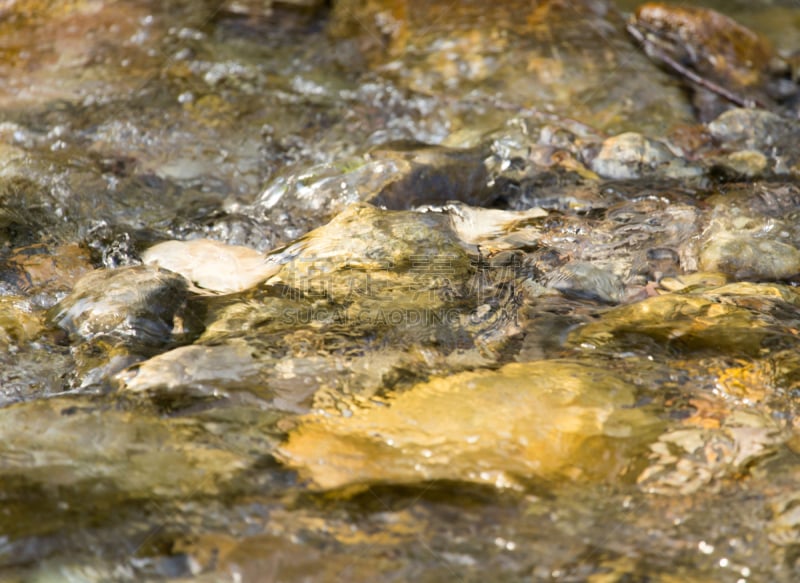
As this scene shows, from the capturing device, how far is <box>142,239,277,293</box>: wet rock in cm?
281

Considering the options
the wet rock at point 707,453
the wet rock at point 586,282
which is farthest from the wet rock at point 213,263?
the wet rock at point 707,453

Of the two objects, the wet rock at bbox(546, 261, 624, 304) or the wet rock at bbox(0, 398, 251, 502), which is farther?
the wet rock at bbox(546, 261, 624, 304)

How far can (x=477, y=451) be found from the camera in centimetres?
194

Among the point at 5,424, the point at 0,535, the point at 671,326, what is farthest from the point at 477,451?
the point at 5,424

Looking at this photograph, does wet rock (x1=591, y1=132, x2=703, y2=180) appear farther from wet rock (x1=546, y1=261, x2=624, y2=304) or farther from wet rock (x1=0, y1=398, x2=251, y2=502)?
wet rock (x1=0, y1=398, x2=251, y2=502)

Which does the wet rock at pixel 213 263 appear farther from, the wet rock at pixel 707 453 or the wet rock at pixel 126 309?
the wet rock at pixel 707 453

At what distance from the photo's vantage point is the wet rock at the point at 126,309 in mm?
2502

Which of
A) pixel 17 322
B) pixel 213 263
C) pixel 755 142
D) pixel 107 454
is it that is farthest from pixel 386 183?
pixel 755 142

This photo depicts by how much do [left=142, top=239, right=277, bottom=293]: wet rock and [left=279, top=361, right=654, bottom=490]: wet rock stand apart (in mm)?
910

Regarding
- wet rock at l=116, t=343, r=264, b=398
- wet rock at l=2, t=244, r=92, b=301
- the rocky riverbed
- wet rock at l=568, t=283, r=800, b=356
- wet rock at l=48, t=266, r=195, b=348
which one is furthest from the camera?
wet rock at l=2, t=244, r=92, b=301

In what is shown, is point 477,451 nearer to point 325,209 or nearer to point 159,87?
point 325,209

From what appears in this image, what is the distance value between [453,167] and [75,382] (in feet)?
6.28

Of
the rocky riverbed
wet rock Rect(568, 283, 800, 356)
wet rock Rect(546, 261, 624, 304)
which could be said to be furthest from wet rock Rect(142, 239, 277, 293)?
wet rock Rect(568, 283, 800, 356)

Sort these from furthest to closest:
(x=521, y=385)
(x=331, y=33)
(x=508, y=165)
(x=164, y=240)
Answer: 1. (x=331, y=33)
2. (x=508, y=165)
3. (x=164, y=240)
4. (x=521, y=385)
